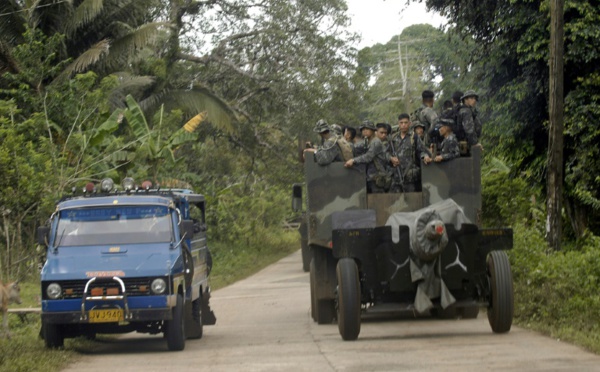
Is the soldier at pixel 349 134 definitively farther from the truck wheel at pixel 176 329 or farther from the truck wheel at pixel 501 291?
the truck wheel at pixel 176 329

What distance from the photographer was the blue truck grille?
12242mm

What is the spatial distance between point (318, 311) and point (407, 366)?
5.22 m

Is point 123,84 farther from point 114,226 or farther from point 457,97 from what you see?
point 114,226

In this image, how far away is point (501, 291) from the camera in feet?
40.7

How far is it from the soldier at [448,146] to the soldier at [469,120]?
39 cm

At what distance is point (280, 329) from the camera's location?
49.0 ft

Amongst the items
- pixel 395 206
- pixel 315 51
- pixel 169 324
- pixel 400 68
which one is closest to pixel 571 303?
pixel 395 206

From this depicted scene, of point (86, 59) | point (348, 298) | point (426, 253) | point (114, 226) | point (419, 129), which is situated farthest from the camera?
point (86, 59)

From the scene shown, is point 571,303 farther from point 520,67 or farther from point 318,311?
point 520,67

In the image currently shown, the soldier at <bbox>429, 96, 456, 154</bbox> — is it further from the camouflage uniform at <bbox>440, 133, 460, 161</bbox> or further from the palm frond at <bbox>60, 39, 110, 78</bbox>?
the palm frond at <bbox>60, 39, 110, 78</bbox>

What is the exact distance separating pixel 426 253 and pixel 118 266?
372 cm

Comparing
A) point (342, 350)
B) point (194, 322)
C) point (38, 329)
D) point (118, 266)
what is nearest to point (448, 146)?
point (342, 350)

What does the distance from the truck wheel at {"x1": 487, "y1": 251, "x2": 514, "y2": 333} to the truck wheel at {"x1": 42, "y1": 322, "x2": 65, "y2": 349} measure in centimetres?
541

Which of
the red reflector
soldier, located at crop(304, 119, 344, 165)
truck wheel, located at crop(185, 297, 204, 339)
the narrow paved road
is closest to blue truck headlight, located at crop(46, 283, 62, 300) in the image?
the narrow paved road
